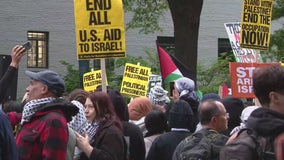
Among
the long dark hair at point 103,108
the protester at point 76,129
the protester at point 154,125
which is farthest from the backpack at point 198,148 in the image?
the protester at point 154,125

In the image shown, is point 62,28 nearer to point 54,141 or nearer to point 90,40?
point 90,40

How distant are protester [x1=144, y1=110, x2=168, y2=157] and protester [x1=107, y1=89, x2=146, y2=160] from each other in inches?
19.6

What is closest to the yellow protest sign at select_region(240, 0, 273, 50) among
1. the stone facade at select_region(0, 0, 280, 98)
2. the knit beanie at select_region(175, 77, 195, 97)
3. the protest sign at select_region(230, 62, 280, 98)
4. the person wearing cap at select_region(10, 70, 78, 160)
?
the protest sign at select_region(230, 62, 280, 98)

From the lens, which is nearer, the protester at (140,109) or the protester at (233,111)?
the protester at (233,111)

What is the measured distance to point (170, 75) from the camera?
12445mm

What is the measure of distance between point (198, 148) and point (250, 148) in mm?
1423

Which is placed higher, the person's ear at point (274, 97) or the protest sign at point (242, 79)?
the person's ear at point (274, 97)

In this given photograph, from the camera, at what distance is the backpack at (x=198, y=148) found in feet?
15.8

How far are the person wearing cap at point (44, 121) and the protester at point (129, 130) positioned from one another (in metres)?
1.16

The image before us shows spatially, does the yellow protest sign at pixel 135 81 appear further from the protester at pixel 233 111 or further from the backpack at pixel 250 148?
the backpack at pixel 250 148

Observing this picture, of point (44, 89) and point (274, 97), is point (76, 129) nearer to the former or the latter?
point (44, 89)

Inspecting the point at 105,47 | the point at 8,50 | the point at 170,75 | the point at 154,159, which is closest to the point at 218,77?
the point at 8,50

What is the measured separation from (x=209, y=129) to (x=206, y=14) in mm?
28421

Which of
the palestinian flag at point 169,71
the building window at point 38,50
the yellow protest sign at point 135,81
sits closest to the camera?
the palestinian flag at point 169,71
